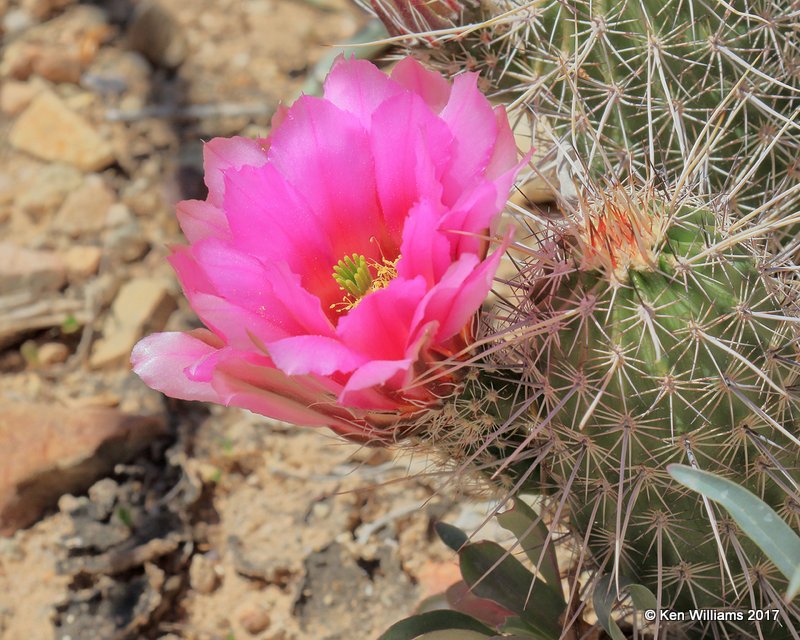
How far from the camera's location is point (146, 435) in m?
1.59

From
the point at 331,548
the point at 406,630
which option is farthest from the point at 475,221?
the point at 331,548

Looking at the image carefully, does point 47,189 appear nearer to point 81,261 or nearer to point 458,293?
point 81,261

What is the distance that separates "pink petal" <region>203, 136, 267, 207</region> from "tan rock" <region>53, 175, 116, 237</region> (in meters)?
1.30

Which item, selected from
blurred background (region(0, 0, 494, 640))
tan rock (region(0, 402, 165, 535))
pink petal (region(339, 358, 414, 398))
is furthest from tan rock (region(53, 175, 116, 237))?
pink petal (region(339, 358, 414, 398))

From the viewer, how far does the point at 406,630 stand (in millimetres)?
955

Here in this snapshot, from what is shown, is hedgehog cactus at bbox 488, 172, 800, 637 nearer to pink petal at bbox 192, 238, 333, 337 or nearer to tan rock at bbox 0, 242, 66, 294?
pink petal at bbox 192, 238, 333, 337

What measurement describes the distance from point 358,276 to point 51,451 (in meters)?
0.89

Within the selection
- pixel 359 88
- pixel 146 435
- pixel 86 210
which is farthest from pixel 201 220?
pixel 86 210

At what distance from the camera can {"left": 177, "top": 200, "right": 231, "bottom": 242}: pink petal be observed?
0.81 meters

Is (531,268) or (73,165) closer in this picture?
(531,268)

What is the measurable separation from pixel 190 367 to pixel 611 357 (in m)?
0.33

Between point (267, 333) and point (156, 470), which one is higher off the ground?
point (267, 333)

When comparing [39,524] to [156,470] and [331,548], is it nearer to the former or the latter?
[156,470]

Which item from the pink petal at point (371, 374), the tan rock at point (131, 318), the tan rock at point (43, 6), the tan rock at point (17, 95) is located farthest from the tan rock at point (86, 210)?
the pink petal at point (371, 374)
